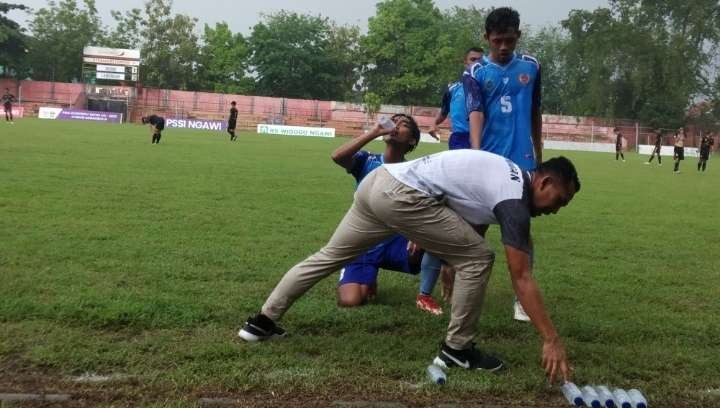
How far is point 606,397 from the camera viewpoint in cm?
302

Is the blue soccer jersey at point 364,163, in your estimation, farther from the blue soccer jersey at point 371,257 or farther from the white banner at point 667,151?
the white banner at point 667,151

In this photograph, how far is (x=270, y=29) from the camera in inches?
2734

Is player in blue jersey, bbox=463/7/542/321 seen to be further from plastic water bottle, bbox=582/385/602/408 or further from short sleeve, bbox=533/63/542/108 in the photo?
plastic water bottle, bbox=582/385/602/408

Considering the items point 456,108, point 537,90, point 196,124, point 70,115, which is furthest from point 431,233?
point 70,115

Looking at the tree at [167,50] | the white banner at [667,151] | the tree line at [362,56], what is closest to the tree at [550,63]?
the tree line at [362,56]

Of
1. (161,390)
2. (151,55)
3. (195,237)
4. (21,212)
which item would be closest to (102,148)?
(21,212)

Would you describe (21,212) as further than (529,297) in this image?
Yes

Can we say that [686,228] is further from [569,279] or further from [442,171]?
[442,171]

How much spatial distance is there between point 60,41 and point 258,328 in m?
70.9

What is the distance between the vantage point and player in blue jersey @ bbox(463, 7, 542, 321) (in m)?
4.20

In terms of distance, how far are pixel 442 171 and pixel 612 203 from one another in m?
8.93

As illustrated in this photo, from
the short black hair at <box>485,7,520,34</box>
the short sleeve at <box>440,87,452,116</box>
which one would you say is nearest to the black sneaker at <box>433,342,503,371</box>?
the short black hair at <box>485,7,520,34</box>

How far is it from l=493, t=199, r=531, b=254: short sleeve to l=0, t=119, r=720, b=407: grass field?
0.81m

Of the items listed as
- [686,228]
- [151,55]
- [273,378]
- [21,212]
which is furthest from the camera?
[151,55]
